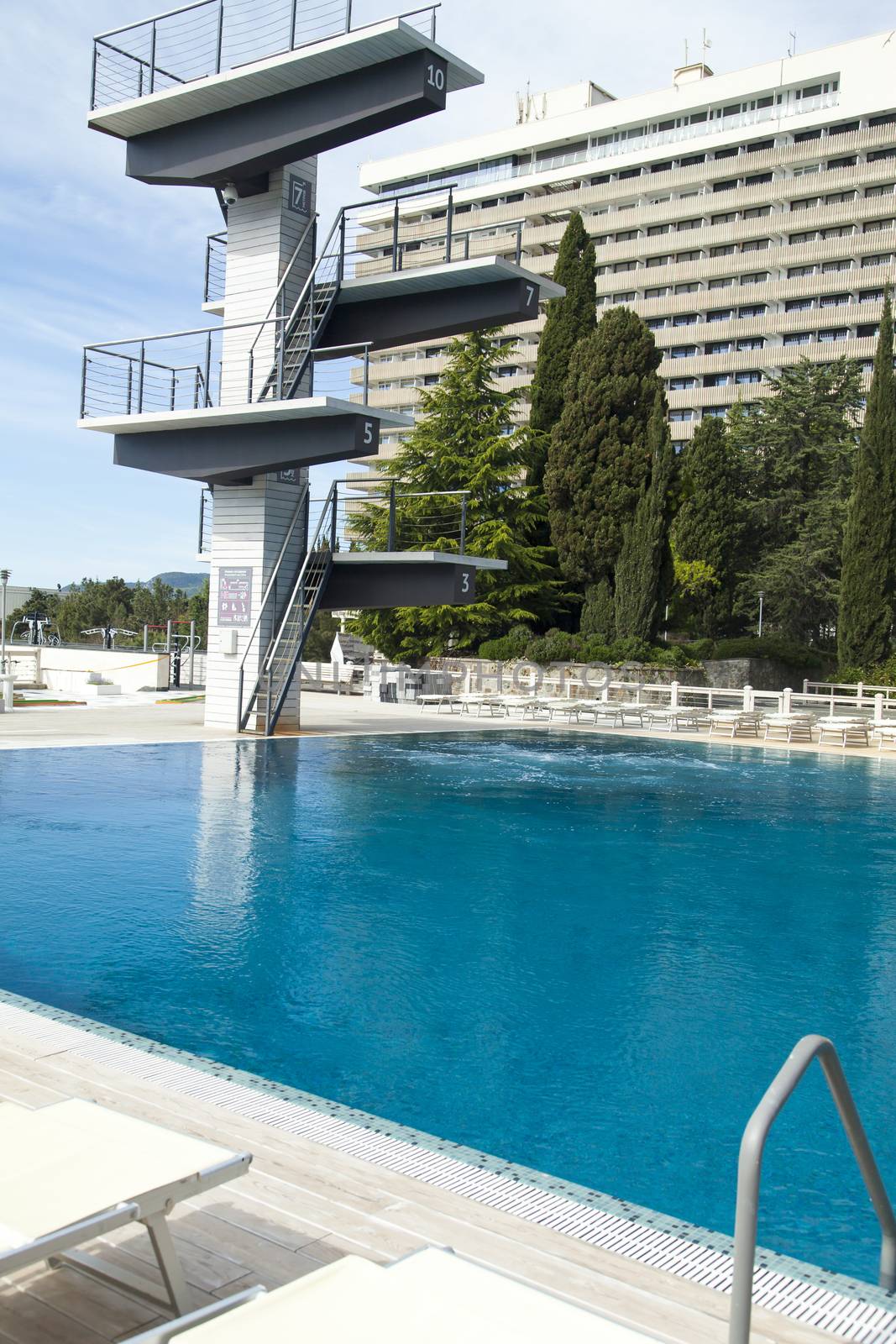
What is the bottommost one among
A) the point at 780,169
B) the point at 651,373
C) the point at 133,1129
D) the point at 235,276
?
the point at 133,1129

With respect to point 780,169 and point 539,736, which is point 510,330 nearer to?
point 780,169

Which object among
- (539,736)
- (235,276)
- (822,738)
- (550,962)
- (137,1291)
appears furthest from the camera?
(822,738)

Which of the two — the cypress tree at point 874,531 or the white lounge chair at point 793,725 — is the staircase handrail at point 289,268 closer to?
the white lounge chair at point 793,725

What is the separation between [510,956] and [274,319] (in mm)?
13809

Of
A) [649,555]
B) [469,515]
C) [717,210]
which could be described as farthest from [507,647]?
[717,210]

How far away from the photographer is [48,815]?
11391 millimetres

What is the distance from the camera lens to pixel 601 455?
37.9 metres

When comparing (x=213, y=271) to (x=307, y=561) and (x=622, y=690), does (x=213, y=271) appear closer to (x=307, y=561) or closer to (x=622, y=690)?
(x=307, y=561)

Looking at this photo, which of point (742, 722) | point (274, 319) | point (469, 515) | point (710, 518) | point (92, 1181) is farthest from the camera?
point (710, 518)

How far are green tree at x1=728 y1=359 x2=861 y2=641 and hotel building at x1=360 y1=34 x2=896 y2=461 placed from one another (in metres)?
6.19

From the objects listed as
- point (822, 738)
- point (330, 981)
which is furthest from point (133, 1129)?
point (822, 738)

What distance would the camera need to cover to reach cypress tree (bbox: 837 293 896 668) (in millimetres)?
35500

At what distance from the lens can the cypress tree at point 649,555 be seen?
3591 cm

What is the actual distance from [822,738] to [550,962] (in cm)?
1982
